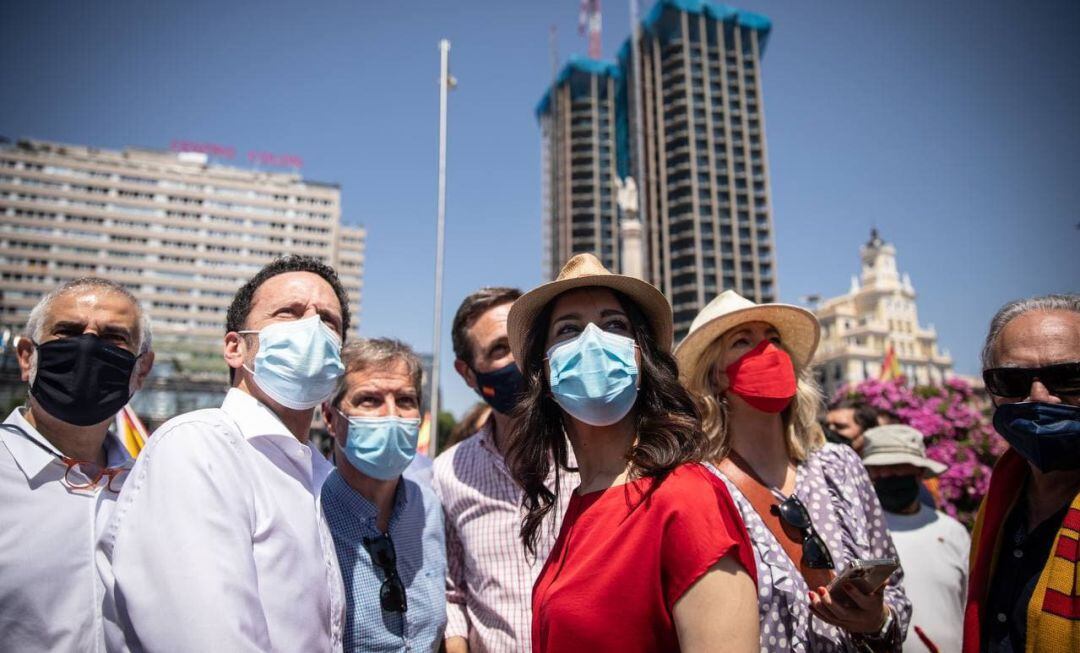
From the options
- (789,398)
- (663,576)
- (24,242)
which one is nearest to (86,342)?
(663,576)

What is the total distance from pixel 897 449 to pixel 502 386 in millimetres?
3170

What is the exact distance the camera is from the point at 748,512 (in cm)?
254

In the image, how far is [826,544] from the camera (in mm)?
2680

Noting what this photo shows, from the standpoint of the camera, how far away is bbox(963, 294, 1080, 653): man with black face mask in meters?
2.02

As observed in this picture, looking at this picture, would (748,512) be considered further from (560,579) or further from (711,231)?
(711,231)

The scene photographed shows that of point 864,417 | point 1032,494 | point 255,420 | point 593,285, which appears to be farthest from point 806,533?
point 864,417

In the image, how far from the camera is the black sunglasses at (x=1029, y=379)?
2174mm

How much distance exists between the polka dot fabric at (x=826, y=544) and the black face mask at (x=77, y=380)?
109 inches

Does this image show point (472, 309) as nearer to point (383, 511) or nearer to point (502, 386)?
point (502, 386)

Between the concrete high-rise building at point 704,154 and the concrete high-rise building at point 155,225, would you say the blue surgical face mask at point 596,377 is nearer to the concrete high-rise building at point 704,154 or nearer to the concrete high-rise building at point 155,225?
the concrete high-rise building at point 704,154

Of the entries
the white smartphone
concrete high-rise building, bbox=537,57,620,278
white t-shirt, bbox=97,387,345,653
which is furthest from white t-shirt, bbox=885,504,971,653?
concrete high-rise building, bbox=537,57,620,278

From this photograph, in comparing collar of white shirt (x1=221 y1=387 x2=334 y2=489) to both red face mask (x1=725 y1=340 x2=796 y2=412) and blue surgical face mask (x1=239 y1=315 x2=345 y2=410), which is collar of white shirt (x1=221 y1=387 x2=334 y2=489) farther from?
red face mask (x1=725 y1=340 x2=796 y2=412)

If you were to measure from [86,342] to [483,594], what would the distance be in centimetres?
222

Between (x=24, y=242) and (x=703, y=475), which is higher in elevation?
(x=24, y=242)
